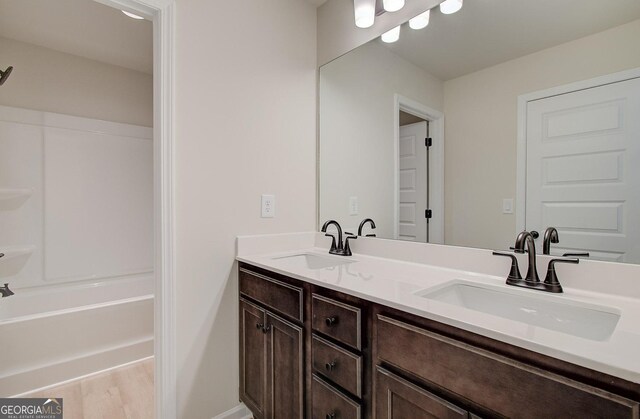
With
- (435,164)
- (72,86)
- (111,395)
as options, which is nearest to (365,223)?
(435,164)

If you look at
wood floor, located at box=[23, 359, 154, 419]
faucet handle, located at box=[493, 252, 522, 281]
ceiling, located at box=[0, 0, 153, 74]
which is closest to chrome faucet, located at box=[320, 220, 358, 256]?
faucet handle, located at box=[493, 252, 522, 281]

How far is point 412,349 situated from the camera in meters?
0.81

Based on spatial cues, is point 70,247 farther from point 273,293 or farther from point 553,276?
point 553,276

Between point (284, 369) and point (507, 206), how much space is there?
1141 millimetres

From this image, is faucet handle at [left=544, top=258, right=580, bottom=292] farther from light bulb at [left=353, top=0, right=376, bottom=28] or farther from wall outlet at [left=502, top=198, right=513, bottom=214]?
light bulb at [left=353, top=0, right=376, bottom=28]

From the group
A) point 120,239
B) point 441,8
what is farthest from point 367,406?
point 120,239

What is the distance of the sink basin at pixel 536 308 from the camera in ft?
2.69

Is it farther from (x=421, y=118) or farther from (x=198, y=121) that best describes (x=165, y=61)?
(x=421, y=118)

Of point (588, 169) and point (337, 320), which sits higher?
point (588, 169)

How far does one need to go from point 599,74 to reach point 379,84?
0.97m

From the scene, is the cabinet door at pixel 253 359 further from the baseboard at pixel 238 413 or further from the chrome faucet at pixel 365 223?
the chrome faucet at pixel 365 223

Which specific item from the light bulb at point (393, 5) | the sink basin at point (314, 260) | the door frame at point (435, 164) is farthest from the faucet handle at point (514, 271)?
the light bulb at point (393, 5)

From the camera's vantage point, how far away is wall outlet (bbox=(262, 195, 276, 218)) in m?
1.70

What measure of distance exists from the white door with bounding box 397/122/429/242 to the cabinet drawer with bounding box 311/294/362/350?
65 cm
